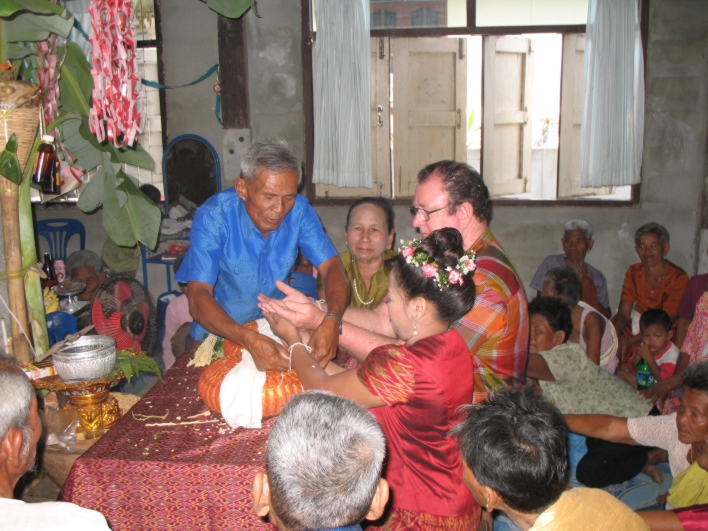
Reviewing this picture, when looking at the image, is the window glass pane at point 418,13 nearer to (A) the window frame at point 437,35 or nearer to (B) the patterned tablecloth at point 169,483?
(A) the window frame at point 437,35

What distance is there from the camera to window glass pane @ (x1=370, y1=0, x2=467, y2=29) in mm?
6145

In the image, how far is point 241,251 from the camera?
2861mm

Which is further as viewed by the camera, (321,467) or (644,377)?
(644,377)

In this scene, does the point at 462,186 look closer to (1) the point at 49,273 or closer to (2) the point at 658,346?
(2) the point at 658,346

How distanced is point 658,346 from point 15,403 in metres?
4.16

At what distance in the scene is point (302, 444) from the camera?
135cm

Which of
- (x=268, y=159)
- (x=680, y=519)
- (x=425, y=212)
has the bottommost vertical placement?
(x=680, y=519)

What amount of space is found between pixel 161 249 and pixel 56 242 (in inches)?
61.6

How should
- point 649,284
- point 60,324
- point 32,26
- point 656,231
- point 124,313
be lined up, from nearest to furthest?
1. point 32,26
2. point 60,324
3. point 124,313
4. point 656,231
5. point 649,284

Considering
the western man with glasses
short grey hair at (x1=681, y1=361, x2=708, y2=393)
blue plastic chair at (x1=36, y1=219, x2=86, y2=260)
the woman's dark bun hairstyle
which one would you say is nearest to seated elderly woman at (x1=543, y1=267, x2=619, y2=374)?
short grey hair at (x1=681, y1=361, x2=708, y2=393)

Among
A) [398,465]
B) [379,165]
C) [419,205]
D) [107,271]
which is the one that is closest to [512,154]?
[379,165]

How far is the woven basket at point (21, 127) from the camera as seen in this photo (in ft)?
8.37

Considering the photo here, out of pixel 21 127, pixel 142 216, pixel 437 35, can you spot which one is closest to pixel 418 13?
pixel 437 35

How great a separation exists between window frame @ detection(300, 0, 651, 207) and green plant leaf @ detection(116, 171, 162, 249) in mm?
3245
